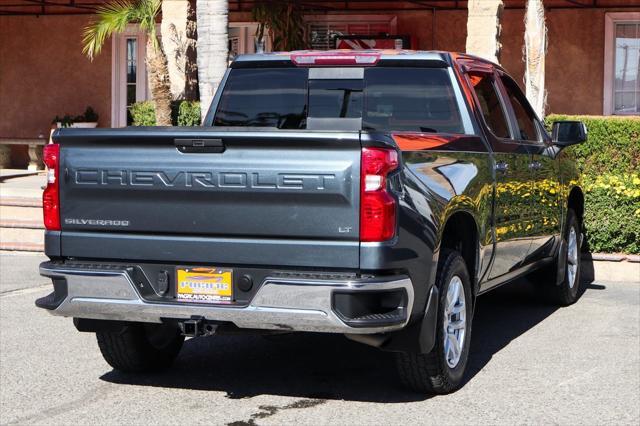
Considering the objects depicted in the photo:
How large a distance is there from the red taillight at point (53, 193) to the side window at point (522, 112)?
Result: 11.8ft

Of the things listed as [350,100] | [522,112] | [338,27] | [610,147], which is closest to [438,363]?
[350,100]

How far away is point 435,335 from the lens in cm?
632

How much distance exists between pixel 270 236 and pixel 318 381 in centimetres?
151

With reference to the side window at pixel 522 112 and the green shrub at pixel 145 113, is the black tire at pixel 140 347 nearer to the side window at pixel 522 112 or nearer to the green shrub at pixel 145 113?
the side window at pixel 522 112

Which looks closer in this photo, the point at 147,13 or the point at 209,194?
the point at 209,194

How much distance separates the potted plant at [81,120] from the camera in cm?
2064

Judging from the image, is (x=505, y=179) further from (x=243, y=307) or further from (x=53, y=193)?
(x=53, y=193)

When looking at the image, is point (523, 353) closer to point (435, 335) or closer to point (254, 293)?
point (435, 335)

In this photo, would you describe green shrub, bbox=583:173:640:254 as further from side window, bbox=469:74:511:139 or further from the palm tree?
the palm tree

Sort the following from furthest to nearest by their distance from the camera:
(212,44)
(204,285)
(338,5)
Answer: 1. (338,5)
2. (212,44)
3. (204,285)

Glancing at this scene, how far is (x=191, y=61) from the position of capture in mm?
16391

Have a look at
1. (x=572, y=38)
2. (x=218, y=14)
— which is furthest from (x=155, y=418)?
(x=572, y=38)

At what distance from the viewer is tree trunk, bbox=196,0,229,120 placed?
46.3ft

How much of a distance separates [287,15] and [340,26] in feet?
4.40
